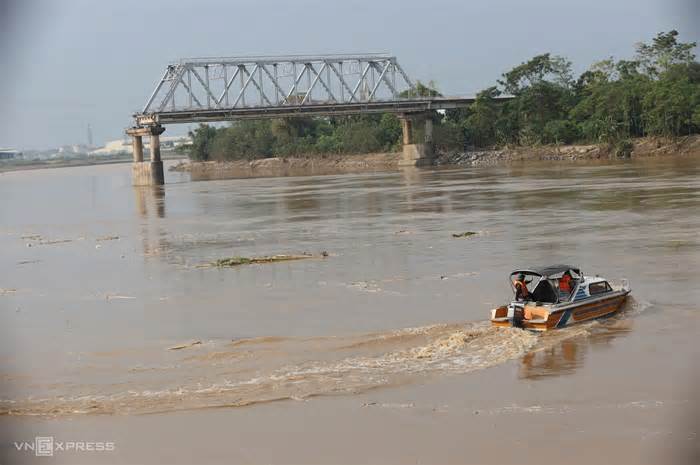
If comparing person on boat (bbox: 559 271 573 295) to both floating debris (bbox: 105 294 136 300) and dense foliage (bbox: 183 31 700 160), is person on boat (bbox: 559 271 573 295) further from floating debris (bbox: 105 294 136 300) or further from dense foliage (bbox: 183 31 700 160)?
dense foliage (bbox: 183 31 700 160)

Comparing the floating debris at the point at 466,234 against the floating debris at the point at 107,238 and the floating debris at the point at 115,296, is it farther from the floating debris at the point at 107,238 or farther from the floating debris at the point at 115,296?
the floating debris at the point at 107,238

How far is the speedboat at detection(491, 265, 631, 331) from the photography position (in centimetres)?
1591

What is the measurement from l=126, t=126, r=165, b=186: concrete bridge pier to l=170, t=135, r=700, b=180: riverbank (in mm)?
15911

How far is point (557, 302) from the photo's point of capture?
1630 cm

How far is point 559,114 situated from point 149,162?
4181 cm

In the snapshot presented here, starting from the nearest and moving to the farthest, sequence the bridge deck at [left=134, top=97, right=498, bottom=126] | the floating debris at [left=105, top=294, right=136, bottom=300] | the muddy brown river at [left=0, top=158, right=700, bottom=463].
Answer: the muddy brown river at [left=0, top=158, right=700, bottom=463] < the floating debris at [left=105, top=294, right=136, bottom=300] < the bridge deck at [left=134, top=97, right=498, bottom=126]

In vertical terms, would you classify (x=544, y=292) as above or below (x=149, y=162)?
below

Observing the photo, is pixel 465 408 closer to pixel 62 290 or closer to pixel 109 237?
pixel 62 290

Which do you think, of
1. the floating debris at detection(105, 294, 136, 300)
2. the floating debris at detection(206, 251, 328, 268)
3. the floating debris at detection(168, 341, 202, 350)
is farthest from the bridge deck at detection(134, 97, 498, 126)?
the floating debris at detection(168, 341, 202, 350)

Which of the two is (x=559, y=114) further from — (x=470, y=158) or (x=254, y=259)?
(x=254, y=259)

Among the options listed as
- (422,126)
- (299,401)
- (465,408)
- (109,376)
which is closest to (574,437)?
(465,408)

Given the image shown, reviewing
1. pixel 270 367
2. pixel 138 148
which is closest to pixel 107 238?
pixel 270 367

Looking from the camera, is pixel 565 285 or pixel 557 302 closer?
pixel 557 302

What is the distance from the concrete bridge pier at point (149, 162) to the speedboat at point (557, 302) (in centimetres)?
6859
